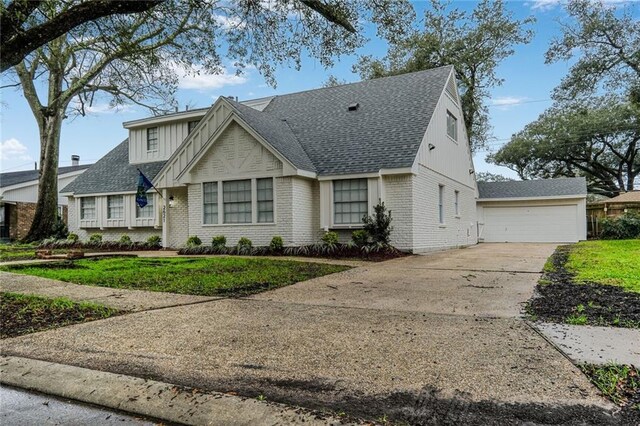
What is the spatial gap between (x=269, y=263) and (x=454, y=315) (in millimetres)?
5904

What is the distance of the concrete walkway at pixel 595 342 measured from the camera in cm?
290

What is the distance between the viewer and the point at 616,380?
2.48 meters

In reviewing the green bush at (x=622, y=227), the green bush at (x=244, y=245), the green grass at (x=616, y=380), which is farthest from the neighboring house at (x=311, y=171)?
the green grass at (x=616, y=380)

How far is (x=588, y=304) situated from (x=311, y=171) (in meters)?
8.90

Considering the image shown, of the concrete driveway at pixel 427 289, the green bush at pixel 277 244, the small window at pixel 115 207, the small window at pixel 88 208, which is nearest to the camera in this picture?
the concrete driveway at pixel 427 289

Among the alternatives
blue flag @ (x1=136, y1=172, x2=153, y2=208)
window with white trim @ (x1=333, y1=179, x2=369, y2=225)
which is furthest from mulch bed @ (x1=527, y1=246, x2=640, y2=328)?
blue flag @ (x1=136, y1=172, x2=153, y2=208)

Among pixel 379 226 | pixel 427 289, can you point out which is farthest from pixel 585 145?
pixel 427 289

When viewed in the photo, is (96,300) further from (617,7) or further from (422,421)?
(617,7)

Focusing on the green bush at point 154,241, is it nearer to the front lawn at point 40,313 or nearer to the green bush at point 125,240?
the green bush at point 125,240

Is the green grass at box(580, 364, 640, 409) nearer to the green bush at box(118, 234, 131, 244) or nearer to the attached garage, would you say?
the green bush at box(118, 234, 131, 244)

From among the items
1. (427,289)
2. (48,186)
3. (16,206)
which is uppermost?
(48,186)

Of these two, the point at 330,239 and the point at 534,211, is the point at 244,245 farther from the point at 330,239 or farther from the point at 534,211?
the point at 534,211

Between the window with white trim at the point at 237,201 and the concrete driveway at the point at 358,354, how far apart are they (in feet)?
25.8

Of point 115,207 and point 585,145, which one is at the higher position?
point 585,145
